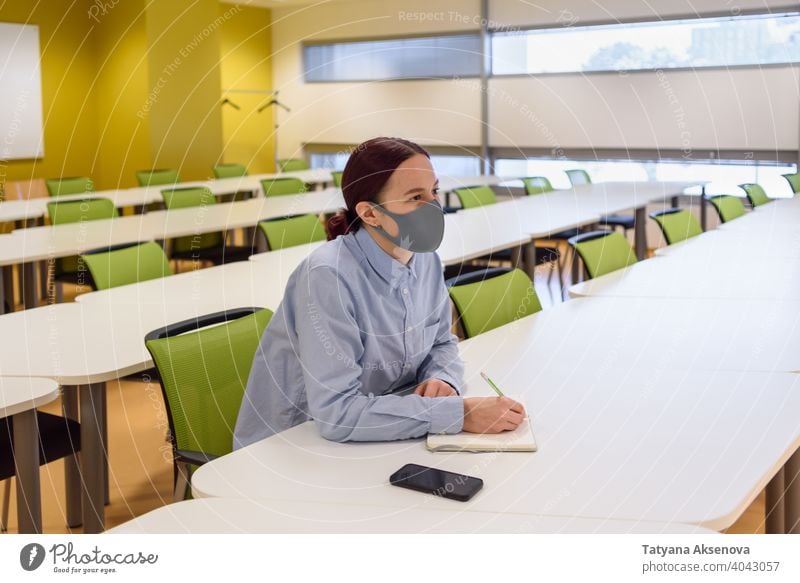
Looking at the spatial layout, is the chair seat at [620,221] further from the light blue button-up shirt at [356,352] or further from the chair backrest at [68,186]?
the light blue button-up shirt at [356,352]

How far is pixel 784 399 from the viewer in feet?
6.86

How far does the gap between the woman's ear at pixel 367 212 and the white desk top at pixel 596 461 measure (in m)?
0.47

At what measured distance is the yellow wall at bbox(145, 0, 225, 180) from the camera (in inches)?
356

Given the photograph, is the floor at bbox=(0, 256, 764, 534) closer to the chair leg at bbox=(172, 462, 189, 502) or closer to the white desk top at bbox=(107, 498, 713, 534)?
the chair leg at bbox=(172, 462, 189, 502)

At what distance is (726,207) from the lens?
19.1 ft

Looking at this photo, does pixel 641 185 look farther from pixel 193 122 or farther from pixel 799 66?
pixel 193 122

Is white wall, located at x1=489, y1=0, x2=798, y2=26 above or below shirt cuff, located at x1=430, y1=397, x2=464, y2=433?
above

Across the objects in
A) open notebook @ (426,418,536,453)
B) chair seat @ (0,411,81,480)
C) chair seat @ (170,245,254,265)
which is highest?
chair seat @ (170,245,254,265)

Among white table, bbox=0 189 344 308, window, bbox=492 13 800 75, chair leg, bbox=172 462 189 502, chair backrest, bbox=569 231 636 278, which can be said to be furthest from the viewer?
window, bbox=492 13 800 75

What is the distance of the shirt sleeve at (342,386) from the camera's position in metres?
1.82

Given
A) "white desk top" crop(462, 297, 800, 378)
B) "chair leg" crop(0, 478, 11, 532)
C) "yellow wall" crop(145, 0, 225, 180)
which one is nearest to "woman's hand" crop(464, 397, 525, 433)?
"white desk top" crop(462, 297, 800, 378)

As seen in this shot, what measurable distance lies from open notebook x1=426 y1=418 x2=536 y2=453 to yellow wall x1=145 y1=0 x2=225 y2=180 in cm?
777

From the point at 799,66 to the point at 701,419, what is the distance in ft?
23.8
